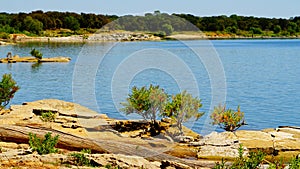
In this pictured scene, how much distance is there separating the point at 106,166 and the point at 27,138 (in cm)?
314

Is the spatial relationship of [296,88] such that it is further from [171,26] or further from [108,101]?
[108,101]

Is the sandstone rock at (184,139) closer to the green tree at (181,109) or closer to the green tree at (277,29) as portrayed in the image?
the green tree at (181,109)

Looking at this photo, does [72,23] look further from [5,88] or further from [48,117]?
[48,117]

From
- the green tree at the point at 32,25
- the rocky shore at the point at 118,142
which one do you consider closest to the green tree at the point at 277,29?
the green tree at the point at 32,25

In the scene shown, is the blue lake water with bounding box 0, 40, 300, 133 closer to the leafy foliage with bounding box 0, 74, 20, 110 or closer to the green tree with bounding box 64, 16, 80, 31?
the leafy foliage with bounding box 0, 74, 20, 110

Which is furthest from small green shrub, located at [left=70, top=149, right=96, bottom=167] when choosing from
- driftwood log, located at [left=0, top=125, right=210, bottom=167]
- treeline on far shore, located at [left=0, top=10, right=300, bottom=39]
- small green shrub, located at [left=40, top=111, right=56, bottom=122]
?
treeline on far shore, located at [left=0, top=10, right=300, bottom=39]

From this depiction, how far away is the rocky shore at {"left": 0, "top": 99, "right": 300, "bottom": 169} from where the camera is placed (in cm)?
877

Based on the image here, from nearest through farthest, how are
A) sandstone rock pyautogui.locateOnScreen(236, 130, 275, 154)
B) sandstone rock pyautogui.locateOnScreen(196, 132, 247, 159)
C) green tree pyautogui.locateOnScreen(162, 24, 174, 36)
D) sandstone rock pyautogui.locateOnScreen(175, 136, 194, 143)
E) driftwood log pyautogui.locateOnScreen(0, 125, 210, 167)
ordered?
driftwood log pyautogui.locateOnScreen(0, 125, 210, 167) → sandstone rock pyautogui.locateOnScreen(196, 132, 247, 159) → sandstone rock pyautogui.locateOnScreen(236, 130, 275, 154) → sandstone rock pyautogui.locateOnScreen(175, 136, 194, 143) → green tree pyautogui.locateOnScreen(162, 24, 174, 36)

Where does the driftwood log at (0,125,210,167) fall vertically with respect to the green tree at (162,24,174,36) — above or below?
below

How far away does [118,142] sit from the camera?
11.6 meters

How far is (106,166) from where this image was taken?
8492 millimetres

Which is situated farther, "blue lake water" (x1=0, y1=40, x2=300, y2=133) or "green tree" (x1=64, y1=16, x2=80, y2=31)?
"green tree" (x1=64, y1=16, x2=80, y2=31)

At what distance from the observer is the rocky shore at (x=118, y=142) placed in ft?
28.8

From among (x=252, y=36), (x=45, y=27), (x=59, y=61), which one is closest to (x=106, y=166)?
(x=59, y=61)
